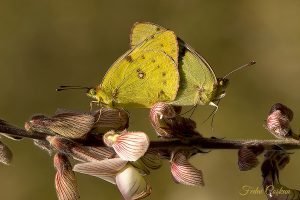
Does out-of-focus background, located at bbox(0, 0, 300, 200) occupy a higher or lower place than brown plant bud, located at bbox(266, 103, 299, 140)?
lower

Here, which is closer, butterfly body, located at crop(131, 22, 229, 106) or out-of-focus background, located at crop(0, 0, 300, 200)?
butterfly body, located at crop(131, 22, 229, 106)

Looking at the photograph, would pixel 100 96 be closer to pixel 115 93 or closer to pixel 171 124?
pixel 115 93

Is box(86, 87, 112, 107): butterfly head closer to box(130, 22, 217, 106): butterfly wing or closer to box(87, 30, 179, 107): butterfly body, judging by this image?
box(87, 30, 179, 107): butterfly body

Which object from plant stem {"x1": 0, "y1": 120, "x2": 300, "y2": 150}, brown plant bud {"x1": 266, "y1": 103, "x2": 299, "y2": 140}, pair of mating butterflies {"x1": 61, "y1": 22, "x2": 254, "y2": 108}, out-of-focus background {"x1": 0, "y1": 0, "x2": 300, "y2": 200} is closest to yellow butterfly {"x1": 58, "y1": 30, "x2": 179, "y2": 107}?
pair of mating butterflies {"x1": 61, "y1": 22, "x2": 254, "y2": 108}

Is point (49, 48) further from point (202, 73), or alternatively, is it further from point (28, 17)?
point (202, 73)

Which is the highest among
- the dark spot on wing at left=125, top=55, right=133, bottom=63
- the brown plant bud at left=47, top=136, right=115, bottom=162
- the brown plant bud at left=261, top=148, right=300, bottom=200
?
the dark spot on wing at left=125, top=55, right=133, bottom=63

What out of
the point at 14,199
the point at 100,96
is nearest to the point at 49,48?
the point at 14,199

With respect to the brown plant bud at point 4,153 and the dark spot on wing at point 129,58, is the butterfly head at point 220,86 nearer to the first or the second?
the dark spot on wing at point 129,58
